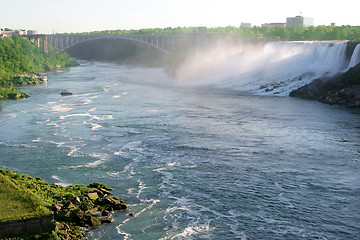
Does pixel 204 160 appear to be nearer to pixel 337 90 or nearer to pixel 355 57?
pixel 337 90

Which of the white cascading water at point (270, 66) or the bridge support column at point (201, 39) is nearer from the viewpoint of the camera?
the white cascading water at point (270, 66)

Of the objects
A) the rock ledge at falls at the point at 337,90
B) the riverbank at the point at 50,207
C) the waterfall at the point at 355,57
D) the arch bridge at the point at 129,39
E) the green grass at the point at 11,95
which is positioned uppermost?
the arch bridge at the point at 129,39

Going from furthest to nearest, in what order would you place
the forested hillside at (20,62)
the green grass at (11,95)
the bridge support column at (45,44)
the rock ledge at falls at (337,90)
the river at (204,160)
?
the bridge support column at (45,44) → the forested hillside at (20,62) → the green grass at (11,95) → the rock ledge at falls at (337,90) → the river at (204,160)

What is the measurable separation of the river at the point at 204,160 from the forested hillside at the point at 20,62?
1890 centimetres

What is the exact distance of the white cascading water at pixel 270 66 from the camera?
5738 cm

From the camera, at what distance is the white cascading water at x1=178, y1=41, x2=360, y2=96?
188ft

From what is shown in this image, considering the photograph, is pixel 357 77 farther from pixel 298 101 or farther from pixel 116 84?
pixel 116 84

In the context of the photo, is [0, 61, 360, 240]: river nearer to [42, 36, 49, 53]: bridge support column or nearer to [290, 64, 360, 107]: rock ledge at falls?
[290, 64, 360, 107]: rock ledge at falls

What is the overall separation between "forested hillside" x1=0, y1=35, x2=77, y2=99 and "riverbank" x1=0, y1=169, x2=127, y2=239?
3433 centimetres

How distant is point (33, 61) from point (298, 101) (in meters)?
61.2

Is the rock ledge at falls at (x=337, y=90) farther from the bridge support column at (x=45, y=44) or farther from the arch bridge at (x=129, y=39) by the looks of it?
the bridge support column at (x=45, y=44)

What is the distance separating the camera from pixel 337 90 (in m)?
49.0

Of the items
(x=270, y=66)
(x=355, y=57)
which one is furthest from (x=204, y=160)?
(x=270, y=66)

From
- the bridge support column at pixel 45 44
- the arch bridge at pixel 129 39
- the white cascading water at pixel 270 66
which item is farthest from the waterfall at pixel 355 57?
the bridge support column at pixel 45 44
